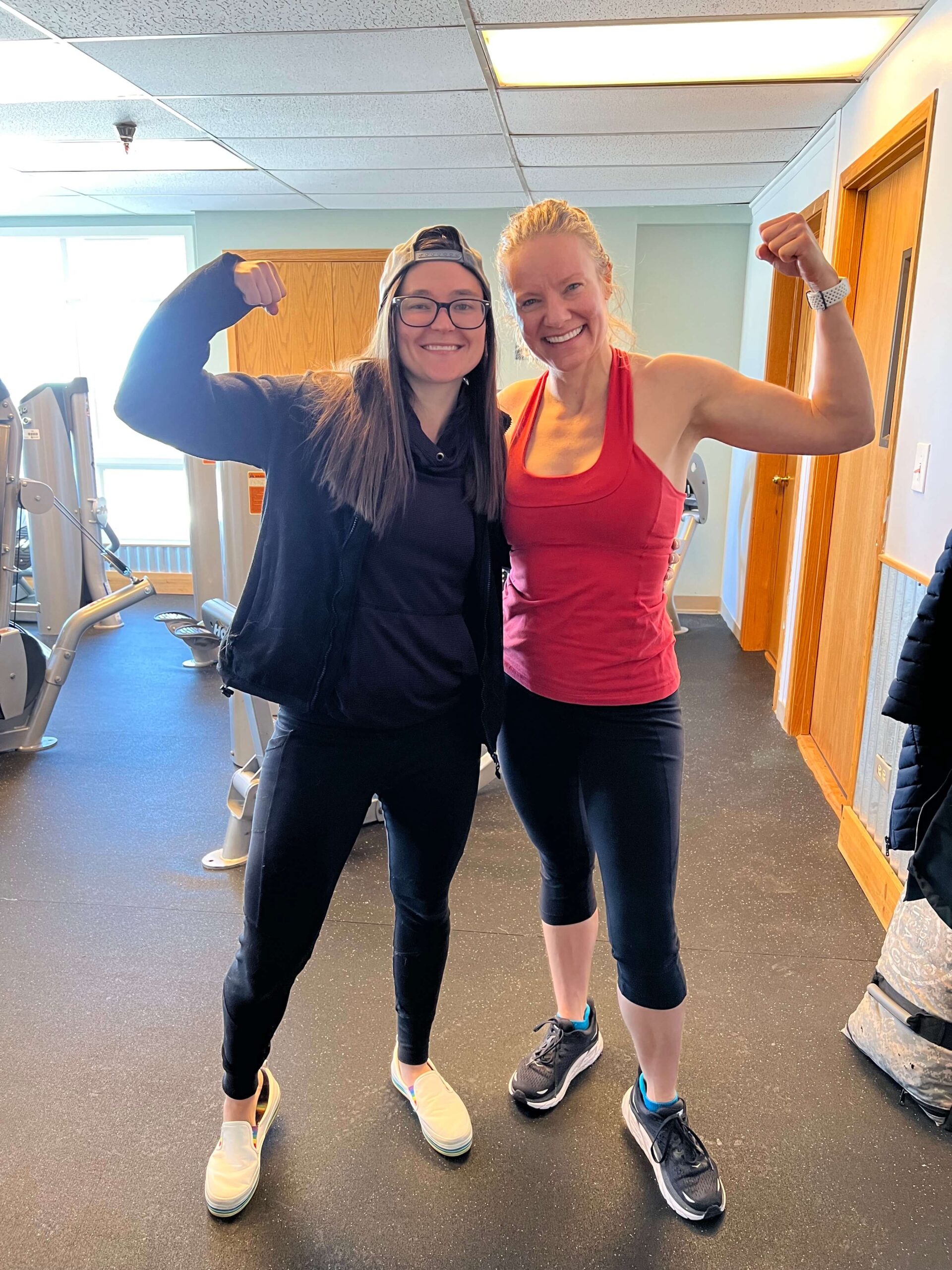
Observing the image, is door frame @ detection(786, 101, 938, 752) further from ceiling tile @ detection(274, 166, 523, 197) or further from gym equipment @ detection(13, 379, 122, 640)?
gym equipment @ detection(13, 379, 122, 640)

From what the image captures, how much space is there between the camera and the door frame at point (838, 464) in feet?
7.88

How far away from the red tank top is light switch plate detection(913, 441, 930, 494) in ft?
3.67

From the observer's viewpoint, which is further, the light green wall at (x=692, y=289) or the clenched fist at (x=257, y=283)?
the light green wall at (x=692, y=289)

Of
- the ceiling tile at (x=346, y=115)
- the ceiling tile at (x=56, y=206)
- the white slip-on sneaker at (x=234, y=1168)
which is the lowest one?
the white slip-on sneaker at (x=234, y=1168)

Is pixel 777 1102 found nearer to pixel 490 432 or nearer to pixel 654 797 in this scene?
pixel 654 797

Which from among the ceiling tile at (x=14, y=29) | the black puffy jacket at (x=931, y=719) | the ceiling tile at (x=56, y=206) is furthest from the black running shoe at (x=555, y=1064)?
the ceiling tile at (x=56, y=206)

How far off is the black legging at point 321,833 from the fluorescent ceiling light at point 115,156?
3.50m

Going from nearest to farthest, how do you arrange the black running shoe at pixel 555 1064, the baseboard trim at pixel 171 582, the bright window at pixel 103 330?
the black running shoe at pixel 555 1064
the bright window at pixel 103 330
the baseboard trim at pixel 171 582

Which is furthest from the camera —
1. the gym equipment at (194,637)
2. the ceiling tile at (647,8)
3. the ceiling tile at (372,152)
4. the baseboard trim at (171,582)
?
the baseboard trim at (171,582)

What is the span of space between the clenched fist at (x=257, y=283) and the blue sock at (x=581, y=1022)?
1.41 metres

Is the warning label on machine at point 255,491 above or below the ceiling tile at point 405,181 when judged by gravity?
below

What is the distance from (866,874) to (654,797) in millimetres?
1442

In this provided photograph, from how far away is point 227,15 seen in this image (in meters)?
2.44

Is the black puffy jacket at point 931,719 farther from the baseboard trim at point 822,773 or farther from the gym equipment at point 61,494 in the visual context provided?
the gym equipment at point 61,494
